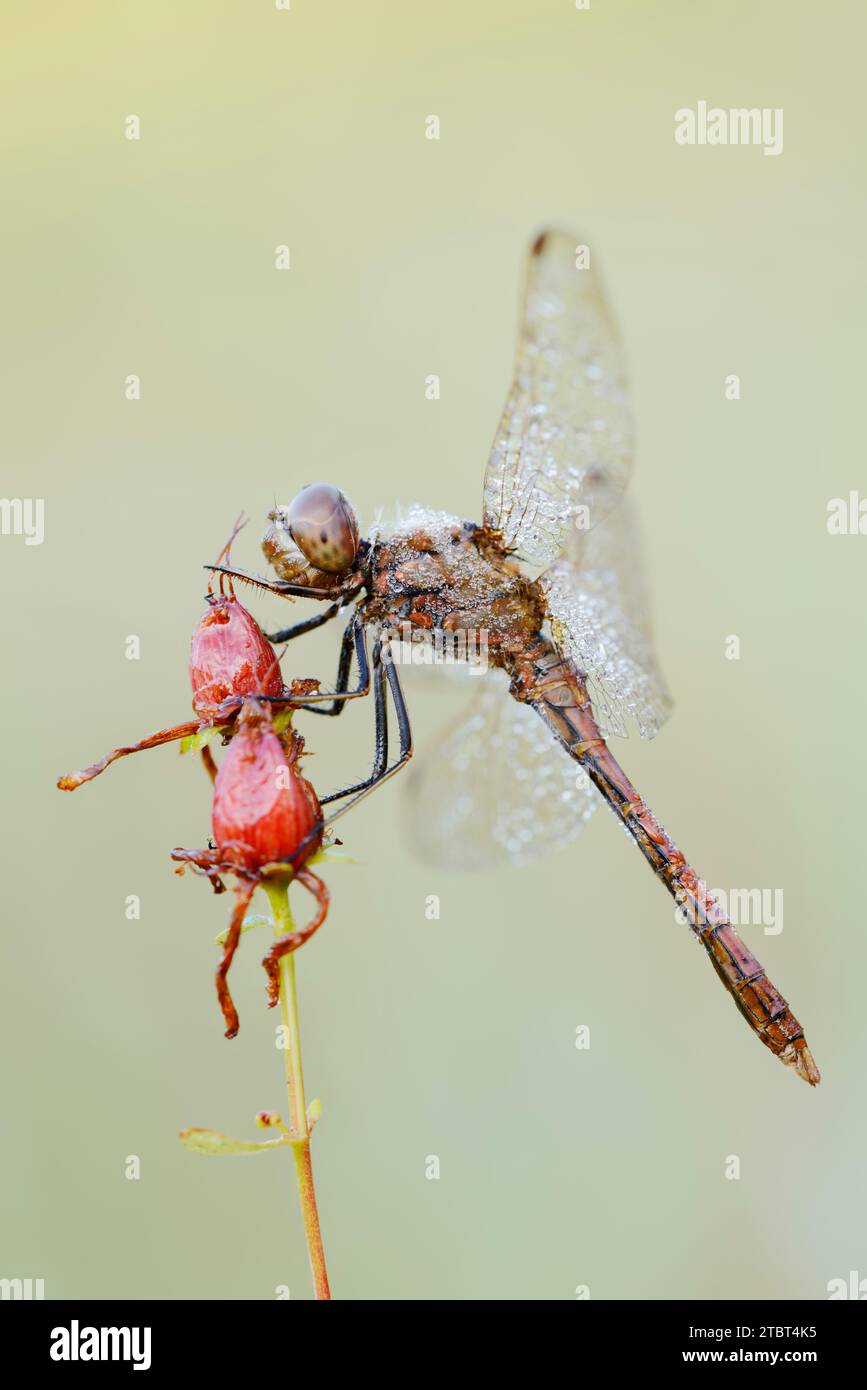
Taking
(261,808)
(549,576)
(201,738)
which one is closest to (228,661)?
(201,738)

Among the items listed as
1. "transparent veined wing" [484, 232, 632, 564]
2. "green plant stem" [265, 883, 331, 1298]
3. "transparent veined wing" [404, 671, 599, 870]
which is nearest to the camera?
"green plant stem" [265, 883, 331, 1298]

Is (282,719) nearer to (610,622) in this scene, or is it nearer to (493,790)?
(610,622)

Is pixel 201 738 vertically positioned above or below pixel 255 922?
above

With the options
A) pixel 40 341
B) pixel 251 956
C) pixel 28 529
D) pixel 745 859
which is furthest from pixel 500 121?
pixel 251 956

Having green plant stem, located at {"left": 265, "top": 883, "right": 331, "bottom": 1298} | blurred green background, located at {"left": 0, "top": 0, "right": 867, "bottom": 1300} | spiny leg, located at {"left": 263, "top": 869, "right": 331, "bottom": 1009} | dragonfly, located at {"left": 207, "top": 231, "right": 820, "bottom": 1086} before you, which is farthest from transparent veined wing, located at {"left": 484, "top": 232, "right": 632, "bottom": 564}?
green plant stem, located at {"left": 265, "top": 883, "right": 331, "bottom": 1298}

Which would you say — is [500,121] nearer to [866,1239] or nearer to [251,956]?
[251,956]

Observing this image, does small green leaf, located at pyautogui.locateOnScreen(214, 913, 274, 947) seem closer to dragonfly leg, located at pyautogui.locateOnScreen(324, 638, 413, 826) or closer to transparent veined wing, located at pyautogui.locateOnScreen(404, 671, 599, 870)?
dragonfly leg, located at pyautogui.locateOnScreen(324, 638, 413, 826)
